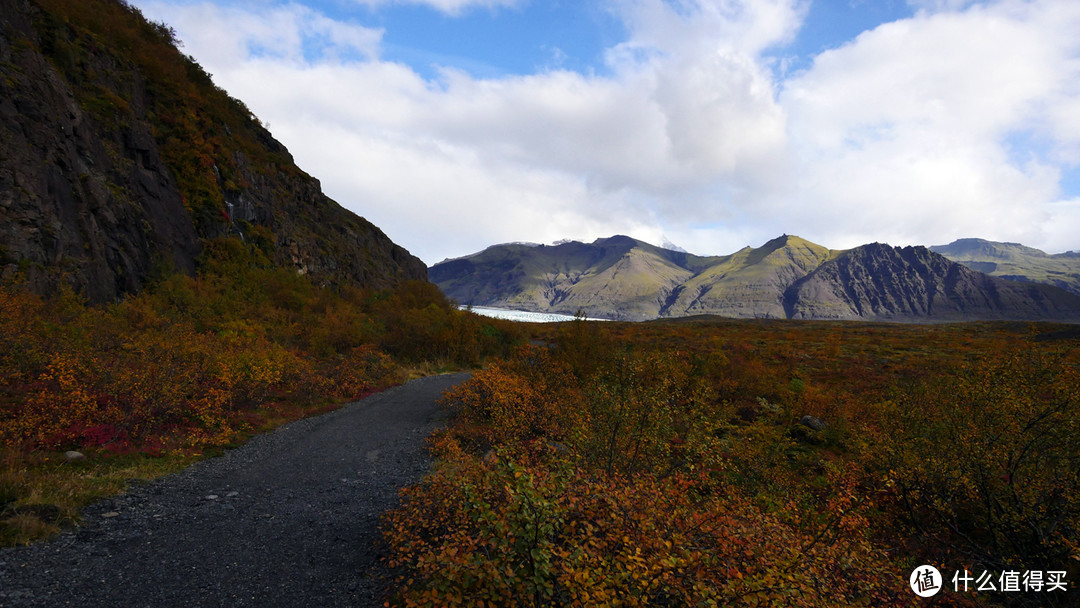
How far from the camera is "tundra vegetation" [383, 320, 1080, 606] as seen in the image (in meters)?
4.60

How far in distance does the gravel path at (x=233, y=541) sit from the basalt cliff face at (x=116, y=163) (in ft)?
43.5

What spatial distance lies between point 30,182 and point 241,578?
70.1ft

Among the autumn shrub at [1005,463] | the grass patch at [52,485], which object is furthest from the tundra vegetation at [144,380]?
the autumn shrub at [1005,463]

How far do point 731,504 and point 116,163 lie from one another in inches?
1324

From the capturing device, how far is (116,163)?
2250 cm

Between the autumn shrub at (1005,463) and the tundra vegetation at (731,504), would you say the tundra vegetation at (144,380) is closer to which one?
the tundra vegetation at (731,504)

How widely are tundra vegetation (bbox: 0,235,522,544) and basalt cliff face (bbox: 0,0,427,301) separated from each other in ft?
6.85

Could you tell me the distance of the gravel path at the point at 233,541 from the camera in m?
5.69

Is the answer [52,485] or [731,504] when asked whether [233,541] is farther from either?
[731,504]

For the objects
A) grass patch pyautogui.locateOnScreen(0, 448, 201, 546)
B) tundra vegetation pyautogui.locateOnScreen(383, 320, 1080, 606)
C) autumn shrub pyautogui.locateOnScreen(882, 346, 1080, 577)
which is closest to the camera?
tundra vegetation pyautogui.locateOnScreen(383, 320, 1080, 606)

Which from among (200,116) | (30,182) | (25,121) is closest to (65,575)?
(30,182)

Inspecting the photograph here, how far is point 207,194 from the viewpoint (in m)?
28.7

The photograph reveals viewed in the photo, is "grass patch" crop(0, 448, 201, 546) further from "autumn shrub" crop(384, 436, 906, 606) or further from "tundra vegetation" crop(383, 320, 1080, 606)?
"autumn shrub" crop(384, 436, 906, 606)

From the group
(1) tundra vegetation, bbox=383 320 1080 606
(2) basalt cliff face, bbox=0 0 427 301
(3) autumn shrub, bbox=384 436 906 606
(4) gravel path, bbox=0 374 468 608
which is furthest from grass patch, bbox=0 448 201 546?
(2) basalt cliff face, bbox=0 0 427 301
